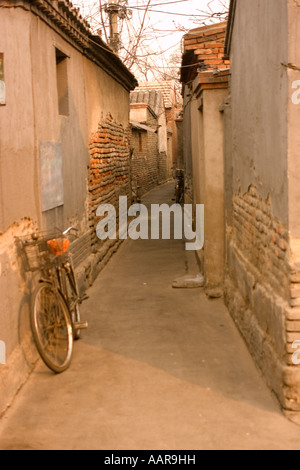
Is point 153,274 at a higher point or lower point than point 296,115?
lower

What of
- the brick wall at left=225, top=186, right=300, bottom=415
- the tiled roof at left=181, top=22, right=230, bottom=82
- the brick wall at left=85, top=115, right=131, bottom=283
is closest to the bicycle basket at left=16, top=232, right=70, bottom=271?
the brick wall at left=225, top=186, right=300, bottom=415

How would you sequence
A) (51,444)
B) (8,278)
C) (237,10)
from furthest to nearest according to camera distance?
(237,10) → (8,278) → (51,444)

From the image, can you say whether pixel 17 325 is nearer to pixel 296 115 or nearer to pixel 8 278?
pixel 8 278

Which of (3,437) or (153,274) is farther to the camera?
(153,274)

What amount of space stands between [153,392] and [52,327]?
113 centimetres

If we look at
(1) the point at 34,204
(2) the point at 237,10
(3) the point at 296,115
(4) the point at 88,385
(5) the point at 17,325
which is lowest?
(4) the point at 88,385

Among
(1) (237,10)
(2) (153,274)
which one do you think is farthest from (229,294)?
(1) (237,10)

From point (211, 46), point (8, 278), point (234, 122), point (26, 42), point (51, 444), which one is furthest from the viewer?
point (211, 46)

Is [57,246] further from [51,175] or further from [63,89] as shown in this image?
[63,89]

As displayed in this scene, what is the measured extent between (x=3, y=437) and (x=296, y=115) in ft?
9.86

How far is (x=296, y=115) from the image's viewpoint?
4.12 metres

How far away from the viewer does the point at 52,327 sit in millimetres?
5391

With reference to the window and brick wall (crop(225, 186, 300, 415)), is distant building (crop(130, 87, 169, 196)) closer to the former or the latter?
the window

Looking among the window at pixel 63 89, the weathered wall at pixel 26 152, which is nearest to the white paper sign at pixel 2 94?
the weathered wall at pixel 26 152
